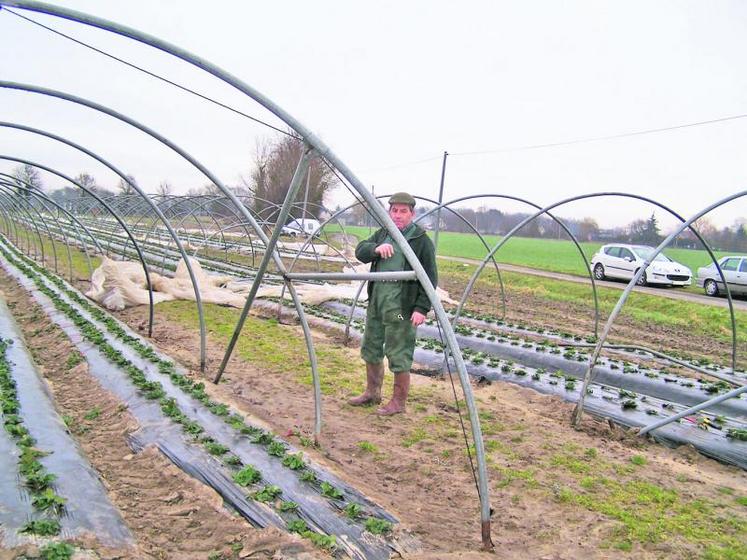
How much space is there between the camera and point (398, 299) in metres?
5.48

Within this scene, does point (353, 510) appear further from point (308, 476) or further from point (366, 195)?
point (366, 195)

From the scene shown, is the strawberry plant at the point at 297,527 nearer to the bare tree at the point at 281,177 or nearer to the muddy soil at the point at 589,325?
the muddy soil at the point at 589,325

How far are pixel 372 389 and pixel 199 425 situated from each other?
2024 millimetres

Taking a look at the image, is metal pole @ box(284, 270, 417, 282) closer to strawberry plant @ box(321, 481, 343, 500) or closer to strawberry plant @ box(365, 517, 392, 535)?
strawberry plant @ box(321, 481, 343, 500)

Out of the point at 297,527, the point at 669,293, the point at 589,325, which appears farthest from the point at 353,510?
the point at 669,293

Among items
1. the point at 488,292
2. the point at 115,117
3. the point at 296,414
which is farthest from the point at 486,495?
the point at 488,292

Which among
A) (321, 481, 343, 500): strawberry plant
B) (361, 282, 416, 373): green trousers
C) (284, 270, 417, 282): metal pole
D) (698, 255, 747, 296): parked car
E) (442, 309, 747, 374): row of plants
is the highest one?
(698, 255, 747, 296): parked car

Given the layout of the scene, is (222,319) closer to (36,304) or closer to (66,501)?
(36,304)

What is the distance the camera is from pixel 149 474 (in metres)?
4.24

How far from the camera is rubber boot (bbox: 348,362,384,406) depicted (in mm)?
6133

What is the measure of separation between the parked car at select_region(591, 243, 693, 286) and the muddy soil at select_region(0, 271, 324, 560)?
18486 millimetres

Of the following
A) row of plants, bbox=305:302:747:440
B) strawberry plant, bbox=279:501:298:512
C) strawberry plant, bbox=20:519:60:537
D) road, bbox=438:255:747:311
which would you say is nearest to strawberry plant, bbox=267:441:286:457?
strawberry plant, bbox=279:501:298:512

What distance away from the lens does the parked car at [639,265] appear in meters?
19.8

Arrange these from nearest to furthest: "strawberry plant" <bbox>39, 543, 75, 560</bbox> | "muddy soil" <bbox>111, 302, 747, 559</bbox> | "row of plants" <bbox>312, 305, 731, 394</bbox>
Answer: "strawberry plant" <bbox>39, 543, 75, 560</bbox> < "muddy soil" <bbox>111, 302, 747, 559</bbox> < "row of plants" <bbox>312, 305, 731, 394</bbox>
